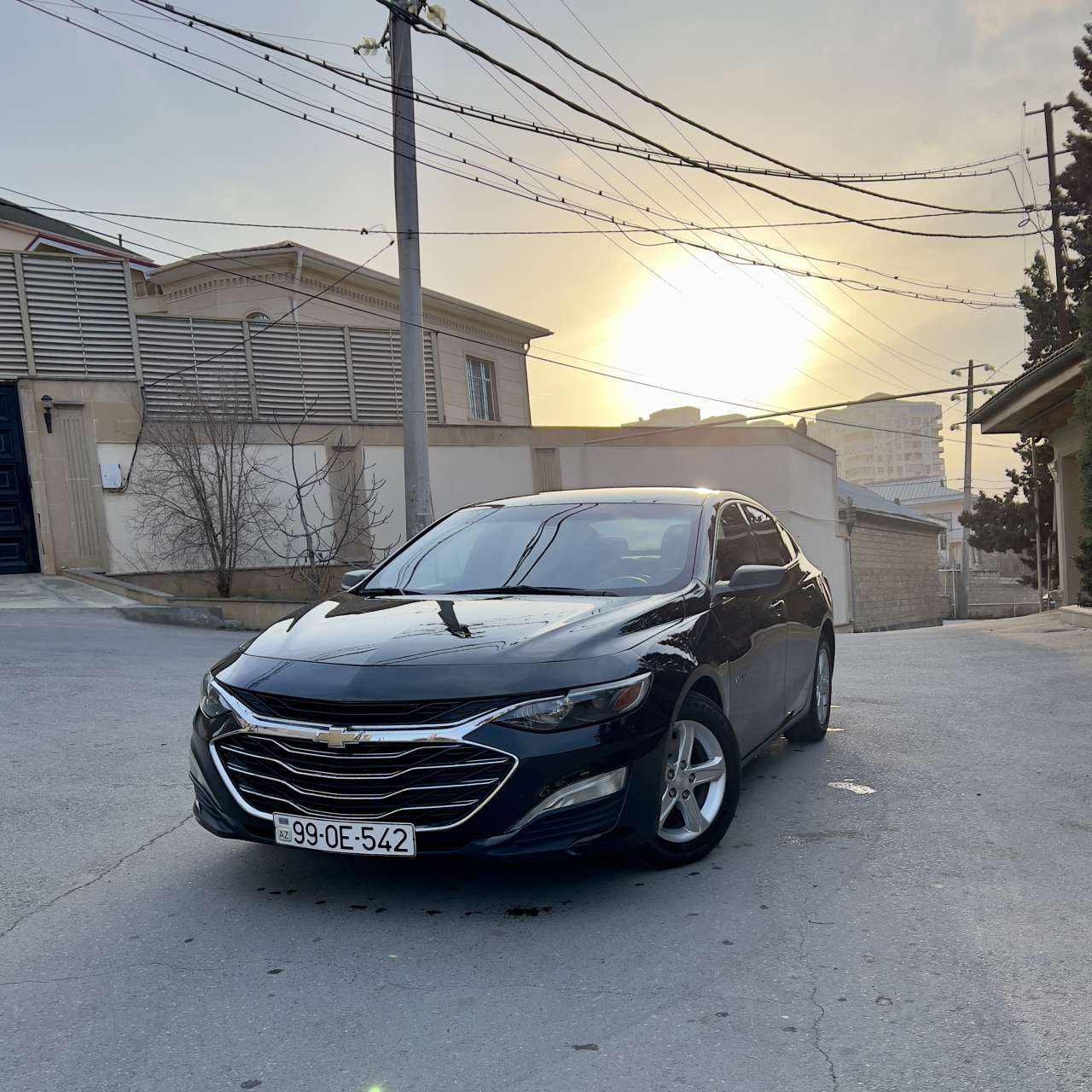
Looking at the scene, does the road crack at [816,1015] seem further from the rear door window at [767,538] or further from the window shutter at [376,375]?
the window shutter at [376,375]

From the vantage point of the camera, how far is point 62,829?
4523 millimetres

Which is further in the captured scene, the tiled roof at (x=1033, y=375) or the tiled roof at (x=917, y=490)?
the tiled roof at (x=917, y=490)

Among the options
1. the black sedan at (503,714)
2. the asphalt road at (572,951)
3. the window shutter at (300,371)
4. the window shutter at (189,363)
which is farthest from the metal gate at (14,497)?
the black sedan at (503,714)

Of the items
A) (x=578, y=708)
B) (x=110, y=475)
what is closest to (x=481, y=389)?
(x=110, y=475)

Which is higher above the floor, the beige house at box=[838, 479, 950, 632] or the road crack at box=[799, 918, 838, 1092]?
the road crack at box=[799, 918, 838, 1092]

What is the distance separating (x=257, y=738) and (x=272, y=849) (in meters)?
0.92

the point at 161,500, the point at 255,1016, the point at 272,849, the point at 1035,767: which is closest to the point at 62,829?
the point at 272,849

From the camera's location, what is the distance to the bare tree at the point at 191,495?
15602 millimetres

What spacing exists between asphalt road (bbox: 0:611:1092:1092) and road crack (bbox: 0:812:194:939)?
0.02 m

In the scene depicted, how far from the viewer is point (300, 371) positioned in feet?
59.3

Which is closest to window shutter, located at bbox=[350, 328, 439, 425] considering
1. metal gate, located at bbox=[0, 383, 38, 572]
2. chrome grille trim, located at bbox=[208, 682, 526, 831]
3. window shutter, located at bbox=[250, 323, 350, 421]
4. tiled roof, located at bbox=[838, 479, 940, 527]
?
window shutter, located at bbox=[250, 323, 350, 421]

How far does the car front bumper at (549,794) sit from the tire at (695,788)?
155mm

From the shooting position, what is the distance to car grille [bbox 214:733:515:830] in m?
3.32

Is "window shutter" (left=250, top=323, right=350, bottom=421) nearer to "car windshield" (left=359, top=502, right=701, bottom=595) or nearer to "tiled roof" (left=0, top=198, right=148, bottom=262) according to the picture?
"tiled roof" (left=0, top=198, right=148, bottom=262)
